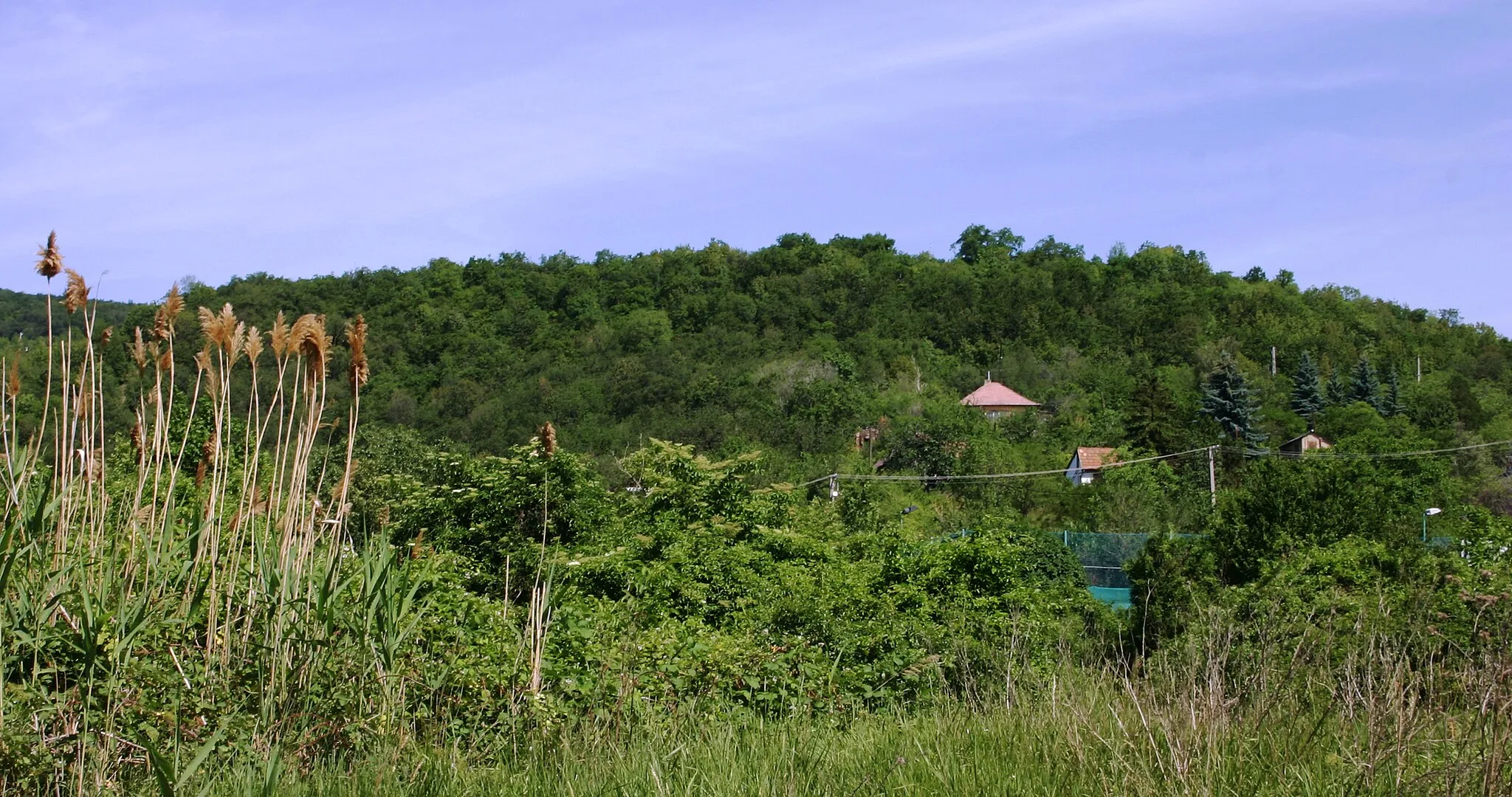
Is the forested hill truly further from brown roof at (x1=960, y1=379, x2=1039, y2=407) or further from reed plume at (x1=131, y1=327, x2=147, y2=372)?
reed plume at (x1=131, y1=327, x2=147, y2=372)

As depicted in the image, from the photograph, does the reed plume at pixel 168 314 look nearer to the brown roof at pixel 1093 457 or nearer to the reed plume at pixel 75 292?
the reed plume at pixel 75 292

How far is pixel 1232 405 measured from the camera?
5200 cm

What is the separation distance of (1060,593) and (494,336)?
49.8m

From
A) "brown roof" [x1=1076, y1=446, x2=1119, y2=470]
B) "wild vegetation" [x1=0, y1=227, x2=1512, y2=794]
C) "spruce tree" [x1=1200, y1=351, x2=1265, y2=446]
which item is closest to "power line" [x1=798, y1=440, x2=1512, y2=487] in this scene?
"brown roof" [x1=1076, y1=446, x2=1119, y2=470]

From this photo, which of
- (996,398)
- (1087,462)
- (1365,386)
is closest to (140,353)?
(1087,462)

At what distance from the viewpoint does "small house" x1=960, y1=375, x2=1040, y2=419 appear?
6162cm

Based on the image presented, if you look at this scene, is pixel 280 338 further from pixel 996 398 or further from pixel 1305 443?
pixel 996 398

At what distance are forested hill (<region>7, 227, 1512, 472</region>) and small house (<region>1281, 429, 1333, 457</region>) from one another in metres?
1.00

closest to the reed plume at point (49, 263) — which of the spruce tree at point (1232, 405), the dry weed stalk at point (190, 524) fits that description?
the dry weed stalk at point (190, 524)

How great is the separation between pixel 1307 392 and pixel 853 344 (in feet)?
77.1

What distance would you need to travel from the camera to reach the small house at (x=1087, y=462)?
1769 inches

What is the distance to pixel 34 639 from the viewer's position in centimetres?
294

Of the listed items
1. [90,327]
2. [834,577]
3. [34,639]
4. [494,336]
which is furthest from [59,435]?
[494,336]

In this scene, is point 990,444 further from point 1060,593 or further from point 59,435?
point 59,435
